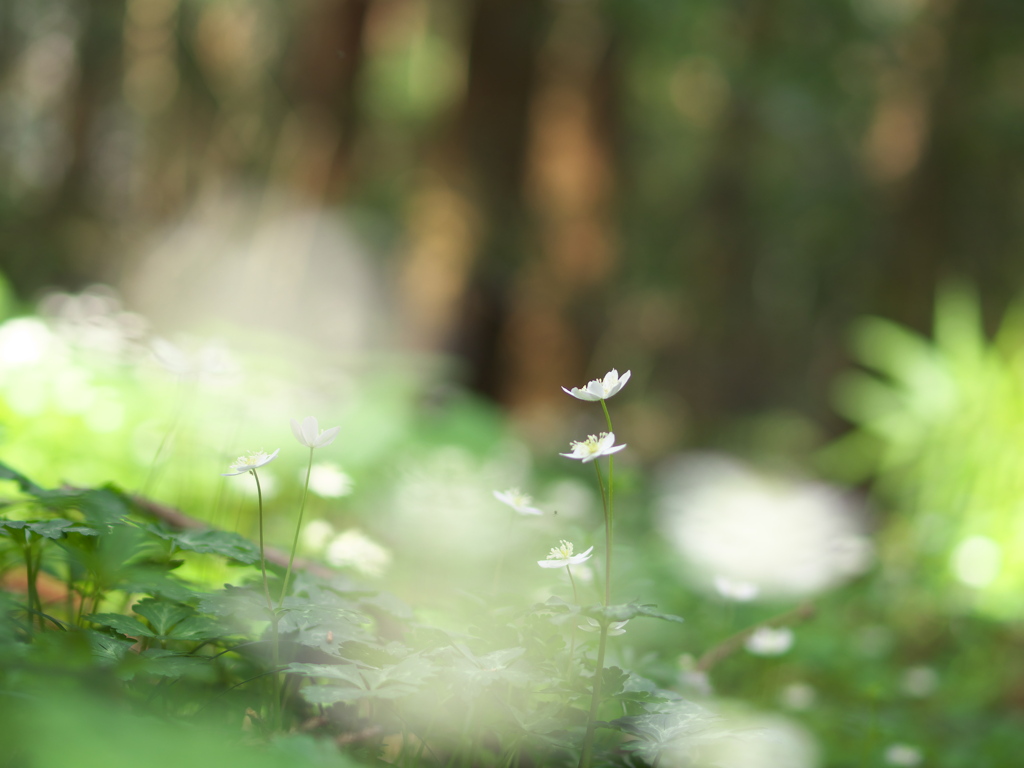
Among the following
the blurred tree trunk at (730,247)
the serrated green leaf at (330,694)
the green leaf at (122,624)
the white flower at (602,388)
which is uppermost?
the blurred tree trunk at (730,247)

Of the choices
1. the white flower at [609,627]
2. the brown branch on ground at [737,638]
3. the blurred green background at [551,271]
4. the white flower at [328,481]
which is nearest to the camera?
the white flower at [609,627]

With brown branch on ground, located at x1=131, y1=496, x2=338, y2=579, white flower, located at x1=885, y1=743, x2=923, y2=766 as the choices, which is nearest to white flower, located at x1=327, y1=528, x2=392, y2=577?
brown branch on ground, located at x1=131, y1=496, x2=338, y2=579

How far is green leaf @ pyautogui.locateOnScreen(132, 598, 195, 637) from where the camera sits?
3.24 feet

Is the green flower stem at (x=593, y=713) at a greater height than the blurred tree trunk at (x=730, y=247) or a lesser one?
lesser

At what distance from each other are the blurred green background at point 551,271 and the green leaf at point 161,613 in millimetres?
442

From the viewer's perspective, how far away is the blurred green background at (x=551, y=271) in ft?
8.29

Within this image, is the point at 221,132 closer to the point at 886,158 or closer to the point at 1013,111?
the point at 886,158

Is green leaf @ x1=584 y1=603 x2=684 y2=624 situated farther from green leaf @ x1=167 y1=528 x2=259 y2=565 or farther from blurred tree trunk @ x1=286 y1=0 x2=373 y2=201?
blurred tree trunk @ x1=286 y1=0 x2=373 y2=201

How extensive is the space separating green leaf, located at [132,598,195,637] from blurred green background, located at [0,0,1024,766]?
17.4 inches

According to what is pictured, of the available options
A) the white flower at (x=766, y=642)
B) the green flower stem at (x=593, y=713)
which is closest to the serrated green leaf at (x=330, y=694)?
the green flower stem at (x=593, y=713)

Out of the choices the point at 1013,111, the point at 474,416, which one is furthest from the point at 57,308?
the point at 1013,111

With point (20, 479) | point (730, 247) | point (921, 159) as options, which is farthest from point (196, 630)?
point (730, 247)

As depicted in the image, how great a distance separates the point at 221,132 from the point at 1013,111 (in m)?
7.28

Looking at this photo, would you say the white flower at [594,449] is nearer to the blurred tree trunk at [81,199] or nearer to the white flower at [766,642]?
the white flower at [766,642]
